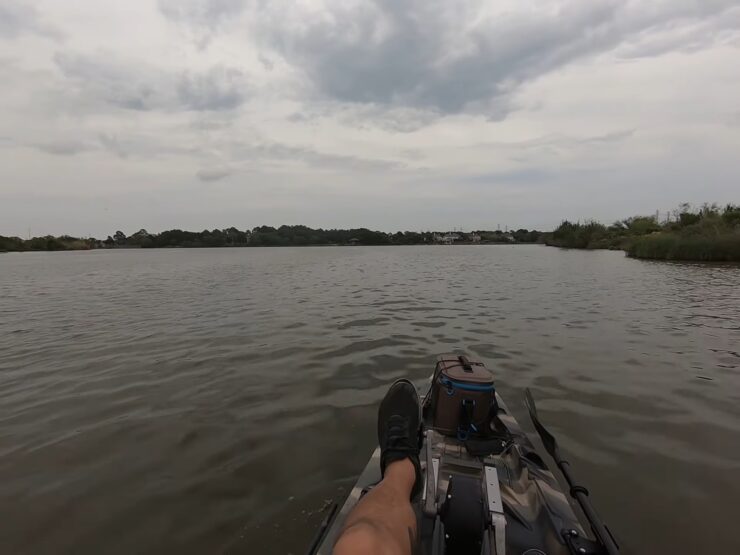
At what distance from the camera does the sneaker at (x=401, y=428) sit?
12.8ft

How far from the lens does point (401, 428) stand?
14.0 feet

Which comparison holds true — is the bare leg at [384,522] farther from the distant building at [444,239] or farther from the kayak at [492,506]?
the distant building at [444,239]

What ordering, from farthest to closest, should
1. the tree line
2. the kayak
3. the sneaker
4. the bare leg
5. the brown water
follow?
the tree line < the brown water < the sneaker < the kayak < the bare leg

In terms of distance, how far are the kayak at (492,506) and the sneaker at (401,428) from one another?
0.13 meters

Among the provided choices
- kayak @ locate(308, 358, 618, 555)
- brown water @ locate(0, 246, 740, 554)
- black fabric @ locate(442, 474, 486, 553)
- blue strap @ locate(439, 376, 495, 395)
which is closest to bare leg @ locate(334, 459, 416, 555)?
kayak @ locate(308, 358, 618, 555)

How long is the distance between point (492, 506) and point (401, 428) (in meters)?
1.56

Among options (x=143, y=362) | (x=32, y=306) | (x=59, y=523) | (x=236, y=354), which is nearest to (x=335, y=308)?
(x=236, y=354)

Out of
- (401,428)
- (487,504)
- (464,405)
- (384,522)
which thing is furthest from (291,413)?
(487,504)

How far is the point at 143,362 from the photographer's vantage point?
9234 mm

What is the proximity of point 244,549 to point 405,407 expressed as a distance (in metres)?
2.09

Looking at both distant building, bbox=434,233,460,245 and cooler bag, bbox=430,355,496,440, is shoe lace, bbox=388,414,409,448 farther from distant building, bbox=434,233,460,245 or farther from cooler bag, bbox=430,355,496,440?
distant building, bbox=434,233,460,245

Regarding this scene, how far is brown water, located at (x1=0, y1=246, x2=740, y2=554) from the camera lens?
4035mm

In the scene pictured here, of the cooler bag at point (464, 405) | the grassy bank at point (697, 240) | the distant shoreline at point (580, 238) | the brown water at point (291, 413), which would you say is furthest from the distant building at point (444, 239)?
the cooler bag at point (464, 405)

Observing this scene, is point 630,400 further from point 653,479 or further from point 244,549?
point 244,549
